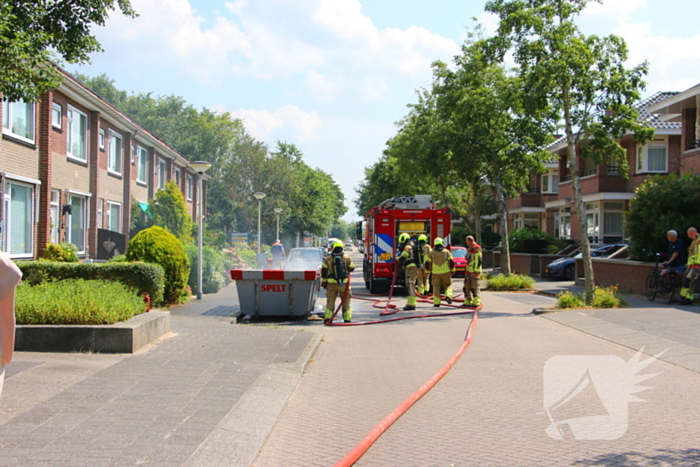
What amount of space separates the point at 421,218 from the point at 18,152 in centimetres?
1180

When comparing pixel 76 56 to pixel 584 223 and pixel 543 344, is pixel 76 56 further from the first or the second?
pixel 584 223

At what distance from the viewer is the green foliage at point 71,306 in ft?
28.1

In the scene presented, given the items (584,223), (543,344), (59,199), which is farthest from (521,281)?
(59,199)

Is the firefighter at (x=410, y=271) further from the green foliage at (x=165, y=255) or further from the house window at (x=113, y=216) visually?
Result: the house window at (x=113, y=216)

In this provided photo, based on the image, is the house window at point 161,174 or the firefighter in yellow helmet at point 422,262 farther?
the house window at point 161,174

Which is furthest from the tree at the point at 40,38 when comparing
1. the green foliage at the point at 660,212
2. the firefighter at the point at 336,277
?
the green foliage at the point at 660,212

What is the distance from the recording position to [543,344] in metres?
10.2

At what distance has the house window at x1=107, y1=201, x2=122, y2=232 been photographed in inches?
989

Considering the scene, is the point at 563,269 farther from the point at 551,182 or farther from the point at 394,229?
the point at 551,182

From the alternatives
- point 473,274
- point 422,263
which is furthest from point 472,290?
point 422,263

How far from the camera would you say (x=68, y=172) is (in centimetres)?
2072

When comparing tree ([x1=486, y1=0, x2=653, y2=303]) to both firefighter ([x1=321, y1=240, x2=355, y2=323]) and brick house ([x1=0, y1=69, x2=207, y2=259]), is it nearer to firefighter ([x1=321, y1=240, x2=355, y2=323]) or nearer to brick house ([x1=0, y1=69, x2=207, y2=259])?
firefighter ([x1=321, y1=240, x2=355, y2=323])

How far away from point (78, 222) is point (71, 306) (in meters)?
14.7

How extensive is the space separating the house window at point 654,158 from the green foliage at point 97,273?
25.2 meters
